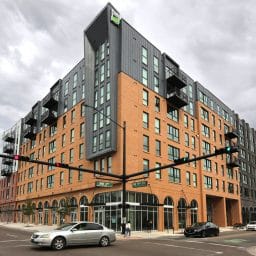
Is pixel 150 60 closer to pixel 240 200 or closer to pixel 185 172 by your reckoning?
pixel 185 172

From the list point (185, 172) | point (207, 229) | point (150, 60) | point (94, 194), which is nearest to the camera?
point (207, 229)

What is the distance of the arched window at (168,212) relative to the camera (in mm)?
43188

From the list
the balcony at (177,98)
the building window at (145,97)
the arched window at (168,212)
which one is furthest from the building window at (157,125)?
the arched window at (168,212)

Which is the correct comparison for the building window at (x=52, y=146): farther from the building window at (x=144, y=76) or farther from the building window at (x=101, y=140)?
the building window at (x=144, y=76)

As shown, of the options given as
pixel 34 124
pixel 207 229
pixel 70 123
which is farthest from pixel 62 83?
pixel 207 229

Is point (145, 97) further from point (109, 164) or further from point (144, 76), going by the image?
point (109, 164)

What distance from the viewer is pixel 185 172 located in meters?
49.4

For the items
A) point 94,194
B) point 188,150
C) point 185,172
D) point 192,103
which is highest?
point 192,103

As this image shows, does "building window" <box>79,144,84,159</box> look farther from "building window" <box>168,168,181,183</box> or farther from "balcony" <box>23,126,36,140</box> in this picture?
"balcony" <box>23,126,36,140</box>

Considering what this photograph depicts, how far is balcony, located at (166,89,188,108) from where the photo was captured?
47450 mm

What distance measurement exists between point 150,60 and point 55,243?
3285 cm

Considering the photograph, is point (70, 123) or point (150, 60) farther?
point (70, 123)

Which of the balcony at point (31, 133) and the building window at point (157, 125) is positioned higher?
the balcony at point (31, 133)

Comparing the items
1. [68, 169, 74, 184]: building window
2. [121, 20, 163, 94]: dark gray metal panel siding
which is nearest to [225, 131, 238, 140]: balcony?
[121, 20, 163, 94]: dark gray metal panel siding
